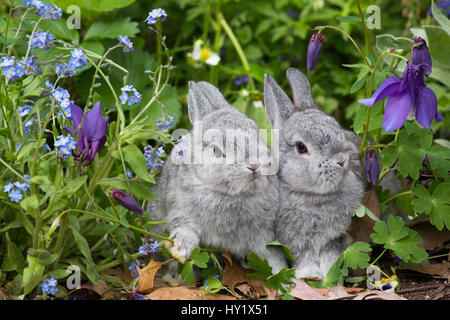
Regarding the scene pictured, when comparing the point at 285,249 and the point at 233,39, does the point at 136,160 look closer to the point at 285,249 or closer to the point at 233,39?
the point at 285,249

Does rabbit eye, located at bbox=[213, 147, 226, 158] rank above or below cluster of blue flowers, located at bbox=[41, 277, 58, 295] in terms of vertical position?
above

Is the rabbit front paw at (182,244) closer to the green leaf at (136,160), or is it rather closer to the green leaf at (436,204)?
the green leaf at (136,160)

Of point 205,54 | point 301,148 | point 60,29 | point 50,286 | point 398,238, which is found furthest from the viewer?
point 205,54

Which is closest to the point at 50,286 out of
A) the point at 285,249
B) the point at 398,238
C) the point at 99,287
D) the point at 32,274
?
the point at 32,274

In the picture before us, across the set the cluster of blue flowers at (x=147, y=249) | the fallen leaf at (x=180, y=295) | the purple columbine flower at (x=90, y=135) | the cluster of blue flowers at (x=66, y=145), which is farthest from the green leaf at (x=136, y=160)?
the fallen leaf at (x=180, y=295)

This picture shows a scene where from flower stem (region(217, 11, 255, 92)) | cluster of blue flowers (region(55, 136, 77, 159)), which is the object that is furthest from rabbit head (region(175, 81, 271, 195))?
flower stem (region(217, 11, 255, 92))

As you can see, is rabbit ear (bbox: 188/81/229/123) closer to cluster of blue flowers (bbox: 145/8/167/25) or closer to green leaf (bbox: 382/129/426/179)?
cluster of blue flowers (bbox: 145/8/167/25)
